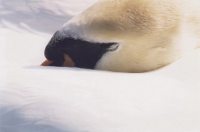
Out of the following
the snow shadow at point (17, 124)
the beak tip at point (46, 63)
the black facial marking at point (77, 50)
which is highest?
Result: the black facial marking at point (77, 50)

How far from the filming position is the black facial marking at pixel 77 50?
1.15 m

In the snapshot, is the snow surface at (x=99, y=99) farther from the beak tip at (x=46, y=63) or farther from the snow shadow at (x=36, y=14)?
the snow shadow at (x=36, y=14)

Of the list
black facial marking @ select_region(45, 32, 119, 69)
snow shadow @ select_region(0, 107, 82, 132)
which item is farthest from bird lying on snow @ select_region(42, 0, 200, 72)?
snow shadow @ select_region(0, 107, 82, 132)

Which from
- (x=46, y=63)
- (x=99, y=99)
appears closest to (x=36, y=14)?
(x=46, y=63)

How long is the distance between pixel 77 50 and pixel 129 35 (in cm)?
10

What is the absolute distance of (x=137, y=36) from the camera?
45.0 inches

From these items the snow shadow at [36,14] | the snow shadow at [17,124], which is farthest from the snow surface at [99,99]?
the snow shadow at [36,14]

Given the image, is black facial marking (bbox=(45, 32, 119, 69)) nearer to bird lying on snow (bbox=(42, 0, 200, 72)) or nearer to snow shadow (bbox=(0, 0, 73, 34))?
bird lying on snow (bbox=(42, 0, 200, 72))

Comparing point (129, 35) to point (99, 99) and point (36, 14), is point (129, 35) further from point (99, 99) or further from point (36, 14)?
point (36, 14)

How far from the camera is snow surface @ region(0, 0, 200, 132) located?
94 centimetres

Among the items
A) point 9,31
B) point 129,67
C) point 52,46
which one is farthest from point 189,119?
point 9,31

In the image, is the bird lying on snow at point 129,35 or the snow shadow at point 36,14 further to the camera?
the snow shadow at point 36,14

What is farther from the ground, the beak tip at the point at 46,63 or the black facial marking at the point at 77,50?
the black facial marking at the point at 77,50

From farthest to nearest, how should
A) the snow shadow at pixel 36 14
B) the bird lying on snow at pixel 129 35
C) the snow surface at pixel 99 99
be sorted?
the snow shadow at pixel 36 14 → the bird lying on snow at pixel 129 35 → the snow surface at pixel 99 99
